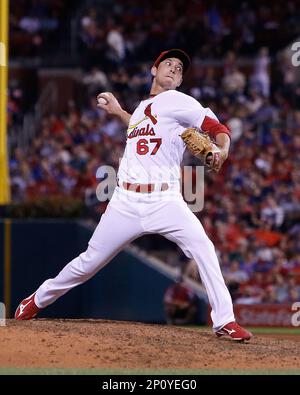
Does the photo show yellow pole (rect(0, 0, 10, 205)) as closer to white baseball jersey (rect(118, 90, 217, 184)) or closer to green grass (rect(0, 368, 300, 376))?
white baseball jersey (rect(118, 90, 217, 184))

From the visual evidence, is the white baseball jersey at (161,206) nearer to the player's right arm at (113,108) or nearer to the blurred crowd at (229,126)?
the player's right arm at (113,108)

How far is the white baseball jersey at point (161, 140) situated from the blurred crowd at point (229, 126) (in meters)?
Result: 6.44

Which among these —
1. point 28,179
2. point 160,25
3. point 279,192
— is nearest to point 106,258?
point 279,192

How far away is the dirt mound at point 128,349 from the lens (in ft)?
20.2

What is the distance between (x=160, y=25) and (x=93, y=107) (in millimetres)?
2589

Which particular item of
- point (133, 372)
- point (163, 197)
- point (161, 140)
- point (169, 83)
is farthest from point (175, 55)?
point (133, 372)

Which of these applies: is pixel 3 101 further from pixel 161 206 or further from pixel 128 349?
pixel 128 349

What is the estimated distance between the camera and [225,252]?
534 inches

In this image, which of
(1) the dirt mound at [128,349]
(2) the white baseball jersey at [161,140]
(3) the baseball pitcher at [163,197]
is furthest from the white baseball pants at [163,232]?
(1) the dirt mound at [128,349]

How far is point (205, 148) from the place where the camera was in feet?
20.9

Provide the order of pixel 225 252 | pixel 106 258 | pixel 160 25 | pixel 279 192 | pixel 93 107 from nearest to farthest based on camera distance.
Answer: pixel 106 258 → pixel 225 252 → pixel 279 192 → pixel 93 107 → pixel 160 25

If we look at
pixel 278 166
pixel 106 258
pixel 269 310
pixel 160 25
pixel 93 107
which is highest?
pixel 160 25
